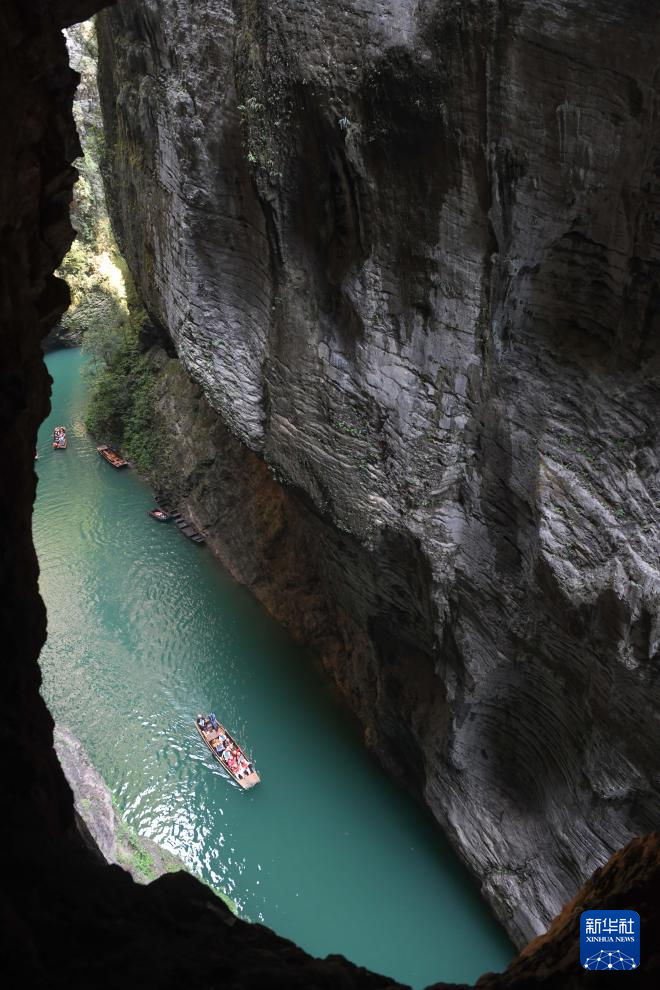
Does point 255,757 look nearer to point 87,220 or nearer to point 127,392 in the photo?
point 127,392

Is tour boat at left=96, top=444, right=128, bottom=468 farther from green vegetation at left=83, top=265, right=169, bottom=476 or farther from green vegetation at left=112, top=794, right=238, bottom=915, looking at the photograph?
green vegetation at left=112, top=794, right=238, bottom=915

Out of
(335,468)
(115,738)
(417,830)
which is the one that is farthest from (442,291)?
(115,738)

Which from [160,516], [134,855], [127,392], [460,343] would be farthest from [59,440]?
[460,343]

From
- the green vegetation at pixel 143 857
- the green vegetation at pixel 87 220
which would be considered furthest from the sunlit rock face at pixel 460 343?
the green vegetation at pixel 87 220

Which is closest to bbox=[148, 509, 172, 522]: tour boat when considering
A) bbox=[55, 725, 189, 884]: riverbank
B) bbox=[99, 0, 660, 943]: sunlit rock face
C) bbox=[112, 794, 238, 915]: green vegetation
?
bbox=[55, 725, 189, 884]: riverbank

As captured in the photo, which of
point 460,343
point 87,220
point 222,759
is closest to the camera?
point 460,343

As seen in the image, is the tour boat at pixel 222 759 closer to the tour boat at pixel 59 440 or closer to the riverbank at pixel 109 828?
the riverbank at pixel 109 828
